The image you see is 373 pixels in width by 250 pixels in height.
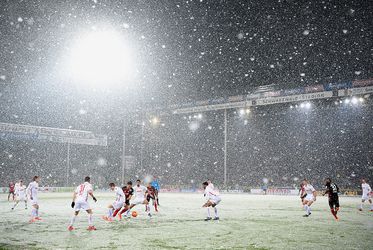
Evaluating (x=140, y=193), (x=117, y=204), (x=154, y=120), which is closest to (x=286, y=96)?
(x=154, y=120)

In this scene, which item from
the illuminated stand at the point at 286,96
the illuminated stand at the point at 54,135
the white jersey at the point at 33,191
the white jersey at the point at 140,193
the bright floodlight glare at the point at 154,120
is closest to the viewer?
the white jersey at the point at 33,191

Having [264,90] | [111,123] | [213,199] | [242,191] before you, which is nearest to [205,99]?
[264,90]

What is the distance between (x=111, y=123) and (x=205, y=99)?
765 inches

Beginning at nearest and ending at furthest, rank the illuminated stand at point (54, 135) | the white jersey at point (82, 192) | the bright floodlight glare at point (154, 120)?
1. the white jersey at point (82, 192)
2. the illuminated stand at point (54, 135)
3. the bright floodlight glare at point (154, 120)

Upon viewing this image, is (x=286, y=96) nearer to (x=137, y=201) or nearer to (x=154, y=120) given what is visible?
(x=154, y=120)

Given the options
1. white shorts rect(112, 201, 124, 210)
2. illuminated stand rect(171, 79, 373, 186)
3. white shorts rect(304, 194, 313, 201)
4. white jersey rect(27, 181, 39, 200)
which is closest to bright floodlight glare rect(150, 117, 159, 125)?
illuminated stand rect(171, 79, 373, 186)

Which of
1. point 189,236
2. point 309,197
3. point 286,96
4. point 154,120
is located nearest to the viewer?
point 189,236

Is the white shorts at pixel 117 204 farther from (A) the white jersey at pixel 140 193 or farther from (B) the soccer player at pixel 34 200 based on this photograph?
(B) the soccer player at pixel 34 200

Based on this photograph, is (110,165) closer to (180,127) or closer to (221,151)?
(180,127)

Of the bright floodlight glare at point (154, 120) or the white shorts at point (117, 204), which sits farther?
the bright floodlight glare at point (154, 120)

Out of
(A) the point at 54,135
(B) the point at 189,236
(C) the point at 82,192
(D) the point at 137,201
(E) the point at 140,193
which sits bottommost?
(B) the point at 189,236

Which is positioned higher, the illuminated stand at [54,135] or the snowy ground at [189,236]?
the illuminated stand at [54,135]

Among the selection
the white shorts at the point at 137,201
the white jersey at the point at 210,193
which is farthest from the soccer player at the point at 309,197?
the white shorts at the point at 137,201

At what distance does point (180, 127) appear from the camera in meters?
61.0
